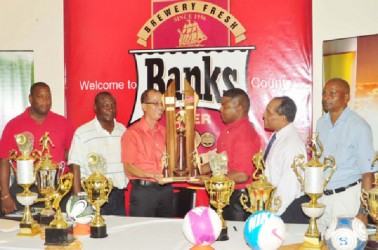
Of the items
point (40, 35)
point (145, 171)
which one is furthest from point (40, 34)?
point (145, 171)

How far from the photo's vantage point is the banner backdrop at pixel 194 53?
4.06m

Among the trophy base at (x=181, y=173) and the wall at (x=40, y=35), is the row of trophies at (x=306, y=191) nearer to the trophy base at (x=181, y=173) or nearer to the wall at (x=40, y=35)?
the trophy base at (x=181, y=173)

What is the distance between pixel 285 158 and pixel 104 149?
1.45 m

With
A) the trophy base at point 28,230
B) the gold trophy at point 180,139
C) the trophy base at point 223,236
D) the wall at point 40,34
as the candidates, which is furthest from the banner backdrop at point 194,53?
the trophy base at point 28,230

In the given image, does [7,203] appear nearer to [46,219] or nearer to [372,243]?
[46,219]

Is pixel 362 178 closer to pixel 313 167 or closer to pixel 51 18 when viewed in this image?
pixel 313 167

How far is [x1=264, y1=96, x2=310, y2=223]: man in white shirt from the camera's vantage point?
3053 mm

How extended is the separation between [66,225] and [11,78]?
8.41ft

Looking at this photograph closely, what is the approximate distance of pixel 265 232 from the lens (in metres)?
2.17

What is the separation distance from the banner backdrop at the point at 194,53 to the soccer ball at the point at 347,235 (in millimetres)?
1939

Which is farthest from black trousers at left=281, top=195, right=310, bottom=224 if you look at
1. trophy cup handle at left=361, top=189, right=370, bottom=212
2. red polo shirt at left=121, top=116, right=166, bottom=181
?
red polo shirt at left=121, top=116, right=166, bottom=181

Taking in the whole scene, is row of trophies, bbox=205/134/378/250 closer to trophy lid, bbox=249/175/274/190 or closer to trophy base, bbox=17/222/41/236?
trophy lid, bbox=249/175/274/190

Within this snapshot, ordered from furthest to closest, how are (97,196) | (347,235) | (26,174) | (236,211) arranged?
(236,211), (26,174), (97,196), (347,235)

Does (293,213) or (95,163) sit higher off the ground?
(95,163)
